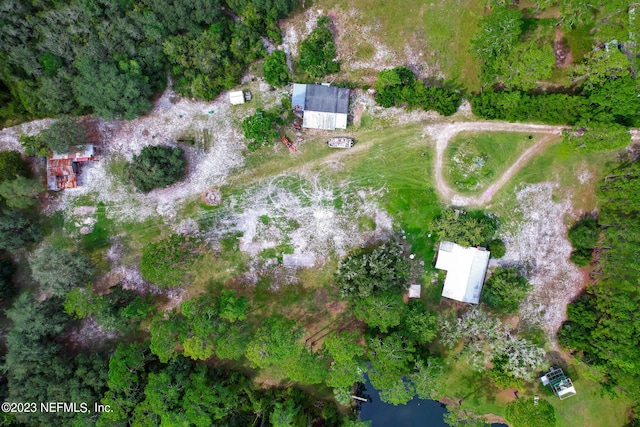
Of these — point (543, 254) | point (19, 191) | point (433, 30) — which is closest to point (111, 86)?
point (19, 191)

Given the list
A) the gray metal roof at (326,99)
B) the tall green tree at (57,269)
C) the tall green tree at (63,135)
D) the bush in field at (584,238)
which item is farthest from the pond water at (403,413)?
the tall green tree at (63,135)

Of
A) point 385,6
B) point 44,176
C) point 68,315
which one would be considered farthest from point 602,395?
point 44,176

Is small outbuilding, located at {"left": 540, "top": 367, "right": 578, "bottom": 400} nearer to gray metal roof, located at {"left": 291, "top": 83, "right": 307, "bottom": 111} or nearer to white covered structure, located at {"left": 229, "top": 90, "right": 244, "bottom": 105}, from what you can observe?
gray metal roof, located at {"left": 291, "top": 83, "right": 307, "bottom": 111}

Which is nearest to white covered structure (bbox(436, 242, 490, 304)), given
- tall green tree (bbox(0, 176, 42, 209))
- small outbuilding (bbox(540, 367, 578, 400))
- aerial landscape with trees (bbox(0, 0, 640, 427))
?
aerial landscape with trees (bbox(0, 0, 640, 427))

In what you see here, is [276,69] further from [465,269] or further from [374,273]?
[465,269]

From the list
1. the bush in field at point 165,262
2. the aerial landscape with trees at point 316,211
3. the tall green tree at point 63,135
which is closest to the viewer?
the bush in field at point 165,262

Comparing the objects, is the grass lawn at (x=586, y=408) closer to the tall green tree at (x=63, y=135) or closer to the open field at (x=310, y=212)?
the open field at (x=310, y=212)

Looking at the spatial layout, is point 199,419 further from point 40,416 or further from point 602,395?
point 602,395
